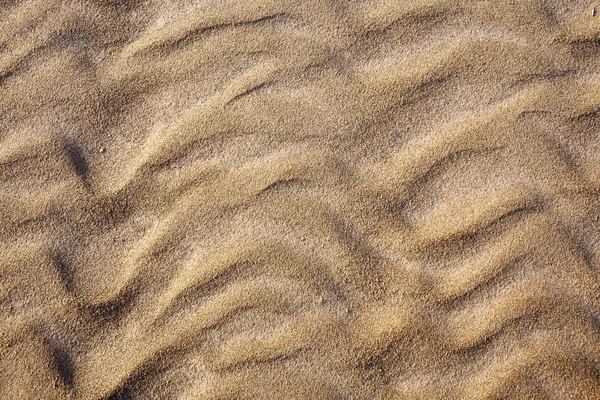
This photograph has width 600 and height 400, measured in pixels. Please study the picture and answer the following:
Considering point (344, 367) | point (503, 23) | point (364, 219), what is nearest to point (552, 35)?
point (503, 23)

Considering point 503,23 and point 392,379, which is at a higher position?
point 503,23

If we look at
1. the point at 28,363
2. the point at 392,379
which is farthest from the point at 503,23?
the point at 28,363

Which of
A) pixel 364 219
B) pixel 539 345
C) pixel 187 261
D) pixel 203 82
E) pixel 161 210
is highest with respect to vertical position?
pixel 203 82

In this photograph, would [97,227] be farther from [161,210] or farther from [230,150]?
[230,150]

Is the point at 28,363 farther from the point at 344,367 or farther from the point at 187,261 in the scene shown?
the point at 344,367

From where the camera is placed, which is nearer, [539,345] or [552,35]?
[539,345]

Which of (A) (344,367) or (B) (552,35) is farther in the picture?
(B) (552,35)
